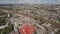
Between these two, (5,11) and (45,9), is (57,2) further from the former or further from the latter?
(5,11)

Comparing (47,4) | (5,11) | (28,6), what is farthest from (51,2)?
(5,11)

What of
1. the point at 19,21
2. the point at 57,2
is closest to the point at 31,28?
the point at 19,21

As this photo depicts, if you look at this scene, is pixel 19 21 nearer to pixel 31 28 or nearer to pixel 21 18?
pixel 21 18

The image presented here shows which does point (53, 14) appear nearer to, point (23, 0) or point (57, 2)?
point (57, 2)

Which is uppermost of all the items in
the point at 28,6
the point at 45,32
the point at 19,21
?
the point at 28,6

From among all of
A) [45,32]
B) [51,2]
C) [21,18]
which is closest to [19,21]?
[21,18]

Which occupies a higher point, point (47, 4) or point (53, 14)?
point (47, 4)

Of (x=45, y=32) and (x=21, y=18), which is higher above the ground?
(x=21, y=18)
